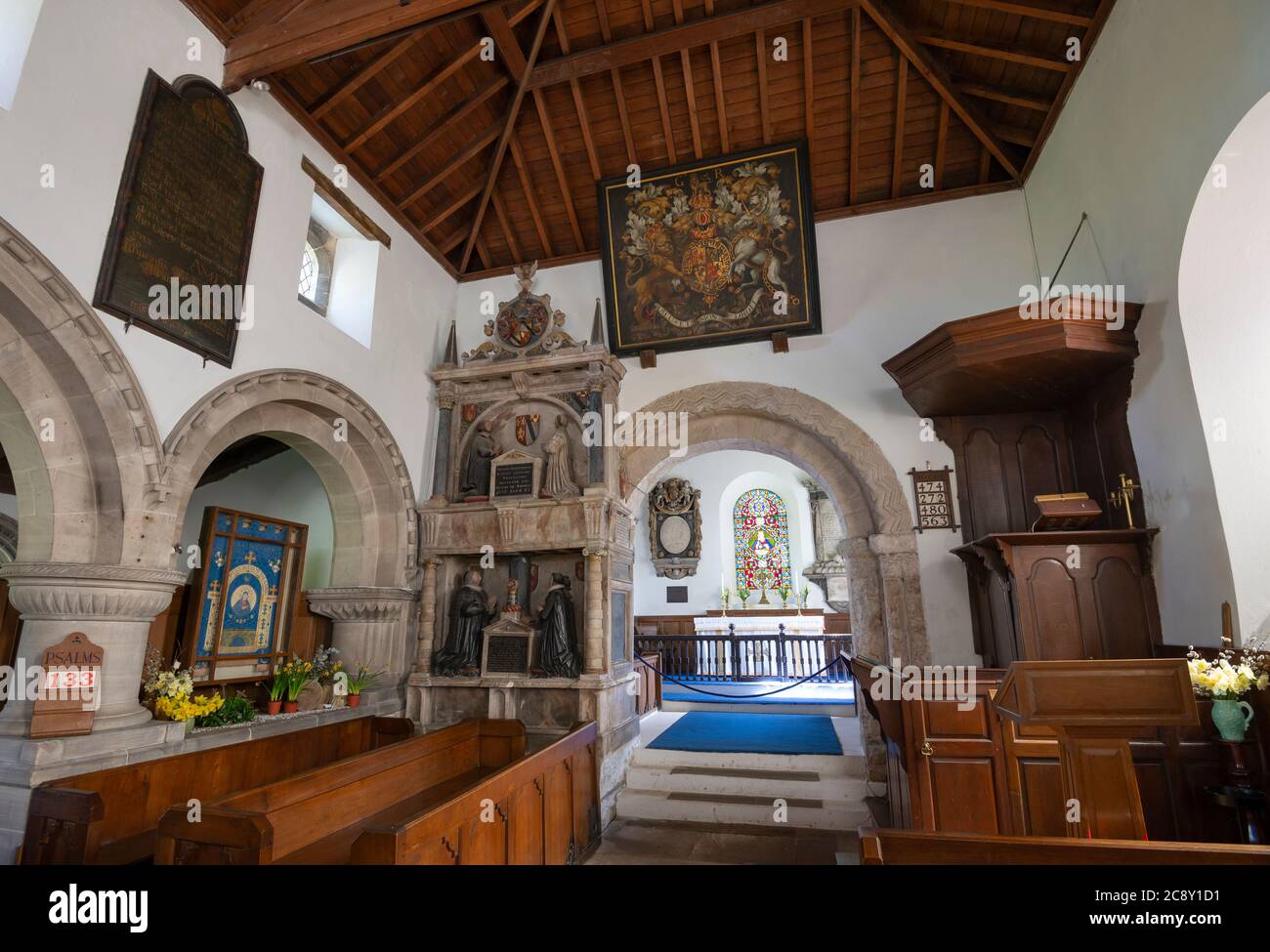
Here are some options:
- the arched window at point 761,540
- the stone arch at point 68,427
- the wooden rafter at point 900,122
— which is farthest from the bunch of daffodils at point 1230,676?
the arched window at point 761,540

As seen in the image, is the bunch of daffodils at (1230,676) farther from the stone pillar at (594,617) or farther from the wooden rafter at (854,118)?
the wooden rafter at (854,118)

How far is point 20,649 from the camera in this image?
3600 millimetres

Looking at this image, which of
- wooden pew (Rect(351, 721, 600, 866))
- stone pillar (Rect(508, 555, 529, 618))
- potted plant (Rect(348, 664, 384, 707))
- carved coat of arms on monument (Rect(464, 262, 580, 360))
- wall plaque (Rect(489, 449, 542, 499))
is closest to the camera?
Answer: wooden pew (Rect(351, 721, 600, 866))

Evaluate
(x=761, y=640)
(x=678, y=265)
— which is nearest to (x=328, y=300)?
(x=678, y=265)

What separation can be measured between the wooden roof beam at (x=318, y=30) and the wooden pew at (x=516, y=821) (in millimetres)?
5188

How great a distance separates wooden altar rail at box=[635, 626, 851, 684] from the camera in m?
10.3

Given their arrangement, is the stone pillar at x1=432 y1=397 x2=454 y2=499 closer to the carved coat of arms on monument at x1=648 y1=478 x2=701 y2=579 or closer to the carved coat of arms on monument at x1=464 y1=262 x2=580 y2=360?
the carved coat of arms on monument at x1=464 y1=262 x2=580 y2=360

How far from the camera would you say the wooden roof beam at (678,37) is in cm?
586

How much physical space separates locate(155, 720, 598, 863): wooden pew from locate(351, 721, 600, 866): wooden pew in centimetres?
2

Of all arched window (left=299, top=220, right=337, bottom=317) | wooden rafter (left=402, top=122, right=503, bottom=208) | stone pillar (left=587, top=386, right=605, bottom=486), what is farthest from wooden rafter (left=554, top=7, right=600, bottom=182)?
arched window (left=299, top=220, right=337, bottom=317)

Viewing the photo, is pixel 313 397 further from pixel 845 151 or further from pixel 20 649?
pixel 845 151

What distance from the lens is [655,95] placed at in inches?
268

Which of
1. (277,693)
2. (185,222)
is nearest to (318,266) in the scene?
(185,222)
